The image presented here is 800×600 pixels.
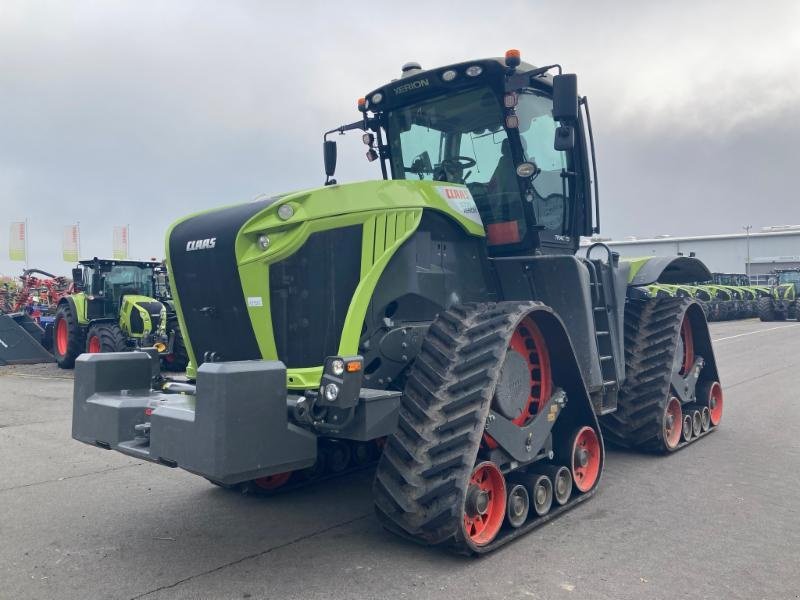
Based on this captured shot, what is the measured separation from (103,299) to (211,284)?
12.7m

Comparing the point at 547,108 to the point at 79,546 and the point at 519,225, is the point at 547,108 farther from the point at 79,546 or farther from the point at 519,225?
the point at 79,546

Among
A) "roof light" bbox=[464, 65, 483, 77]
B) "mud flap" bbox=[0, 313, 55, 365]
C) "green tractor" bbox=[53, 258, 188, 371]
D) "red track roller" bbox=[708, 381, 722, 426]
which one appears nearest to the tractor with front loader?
"roof light" bbox=[464, 65, 483, 77]

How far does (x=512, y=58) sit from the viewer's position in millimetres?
4965

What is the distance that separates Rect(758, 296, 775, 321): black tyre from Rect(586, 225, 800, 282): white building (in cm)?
3420

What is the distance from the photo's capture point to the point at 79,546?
4320mm

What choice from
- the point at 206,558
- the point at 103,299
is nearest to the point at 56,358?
the point at 103,299

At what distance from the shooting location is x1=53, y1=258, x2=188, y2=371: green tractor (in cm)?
1448

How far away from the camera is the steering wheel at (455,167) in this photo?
5.48m

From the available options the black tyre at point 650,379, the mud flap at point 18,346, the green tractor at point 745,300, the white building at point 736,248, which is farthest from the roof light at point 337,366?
the white building at point 736,248

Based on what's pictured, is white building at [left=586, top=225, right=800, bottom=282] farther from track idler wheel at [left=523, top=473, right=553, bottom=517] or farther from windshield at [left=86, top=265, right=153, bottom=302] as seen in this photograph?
track idler wheel at [left=523, top=473, right=553, bottom=517]

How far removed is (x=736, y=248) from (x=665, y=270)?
68.4 m

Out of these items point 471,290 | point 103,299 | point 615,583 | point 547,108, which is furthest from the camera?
point 103,299

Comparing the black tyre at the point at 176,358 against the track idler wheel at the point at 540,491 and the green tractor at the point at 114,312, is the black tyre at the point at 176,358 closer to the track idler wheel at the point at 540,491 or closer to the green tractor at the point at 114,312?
the green tractor at the point at 114,312

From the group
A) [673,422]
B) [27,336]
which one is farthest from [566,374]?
[27,336]
